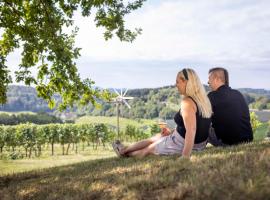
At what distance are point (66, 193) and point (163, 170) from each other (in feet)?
5.50

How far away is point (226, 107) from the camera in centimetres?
1018

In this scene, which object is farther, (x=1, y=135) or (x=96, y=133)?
(x=96, y=133)

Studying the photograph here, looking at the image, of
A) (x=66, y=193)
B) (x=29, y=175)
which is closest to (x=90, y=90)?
(x=29, y=175)

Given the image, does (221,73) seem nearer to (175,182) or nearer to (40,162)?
(175,182)

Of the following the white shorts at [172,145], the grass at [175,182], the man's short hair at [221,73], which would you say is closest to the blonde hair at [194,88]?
the white shorts at [172,145]

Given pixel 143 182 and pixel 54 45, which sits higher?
pixel 54 45

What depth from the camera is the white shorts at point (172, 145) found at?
940 cm

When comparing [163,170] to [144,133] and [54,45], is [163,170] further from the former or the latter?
[144,133]

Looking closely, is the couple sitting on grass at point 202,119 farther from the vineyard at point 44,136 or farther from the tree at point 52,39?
the vineyard at point 44,136

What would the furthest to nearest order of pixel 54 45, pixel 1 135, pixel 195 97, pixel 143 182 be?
pixel 1 135 → pixel 54 45 → pixel 195 97 → pixel 143 182

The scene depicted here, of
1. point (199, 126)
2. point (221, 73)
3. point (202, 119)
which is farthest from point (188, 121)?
point (221, 73)

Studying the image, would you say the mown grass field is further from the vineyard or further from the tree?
the vineyard

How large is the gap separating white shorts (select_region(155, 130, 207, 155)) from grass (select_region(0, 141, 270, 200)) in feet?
4.44

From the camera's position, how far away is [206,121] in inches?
354
